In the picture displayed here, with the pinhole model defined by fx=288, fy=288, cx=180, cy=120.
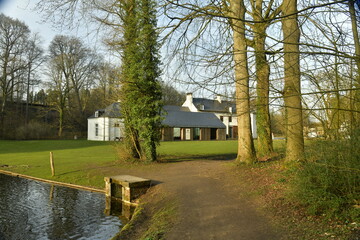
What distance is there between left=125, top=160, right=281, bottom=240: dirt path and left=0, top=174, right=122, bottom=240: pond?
78.8 inches

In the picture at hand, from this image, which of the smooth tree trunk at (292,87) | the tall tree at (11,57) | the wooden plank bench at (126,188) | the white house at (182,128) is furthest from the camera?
the white house at (182,128)

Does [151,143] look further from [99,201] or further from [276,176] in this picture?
[276,176]

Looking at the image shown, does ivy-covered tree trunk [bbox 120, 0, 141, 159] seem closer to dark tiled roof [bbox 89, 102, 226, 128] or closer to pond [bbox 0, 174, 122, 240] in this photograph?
pond [bbox 0, 174, 122, 240]

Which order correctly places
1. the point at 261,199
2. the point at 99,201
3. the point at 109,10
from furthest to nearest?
the point at 109,10 → the point at 99,201 → the point at 261,199

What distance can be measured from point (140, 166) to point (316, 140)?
9.69 metres

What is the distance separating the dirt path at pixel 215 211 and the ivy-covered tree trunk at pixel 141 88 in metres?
4.69

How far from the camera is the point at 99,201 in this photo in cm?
952

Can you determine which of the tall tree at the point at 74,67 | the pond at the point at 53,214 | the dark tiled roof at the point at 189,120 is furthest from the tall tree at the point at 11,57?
the pond at the point at 53,214

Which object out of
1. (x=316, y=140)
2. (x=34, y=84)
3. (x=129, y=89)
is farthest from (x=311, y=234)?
(x=34, y=84)

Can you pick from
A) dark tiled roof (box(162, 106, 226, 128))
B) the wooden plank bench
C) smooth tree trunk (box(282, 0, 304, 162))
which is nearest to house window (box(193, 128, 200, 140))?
dark tiled roof (box(162, 106, 226, 128))

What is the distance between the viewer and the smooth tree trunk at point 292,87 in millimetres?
5332

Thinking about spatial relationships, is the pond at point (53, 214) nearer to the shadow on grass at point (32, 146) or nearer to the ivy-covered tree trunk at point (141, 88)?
the ivy-covered tree trunk at point (141, 88)

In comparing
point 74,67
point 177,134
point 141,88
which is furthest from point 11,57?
point 141,88

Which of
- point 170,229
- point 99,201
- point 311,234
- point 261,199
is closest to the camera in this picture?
point 311,234
